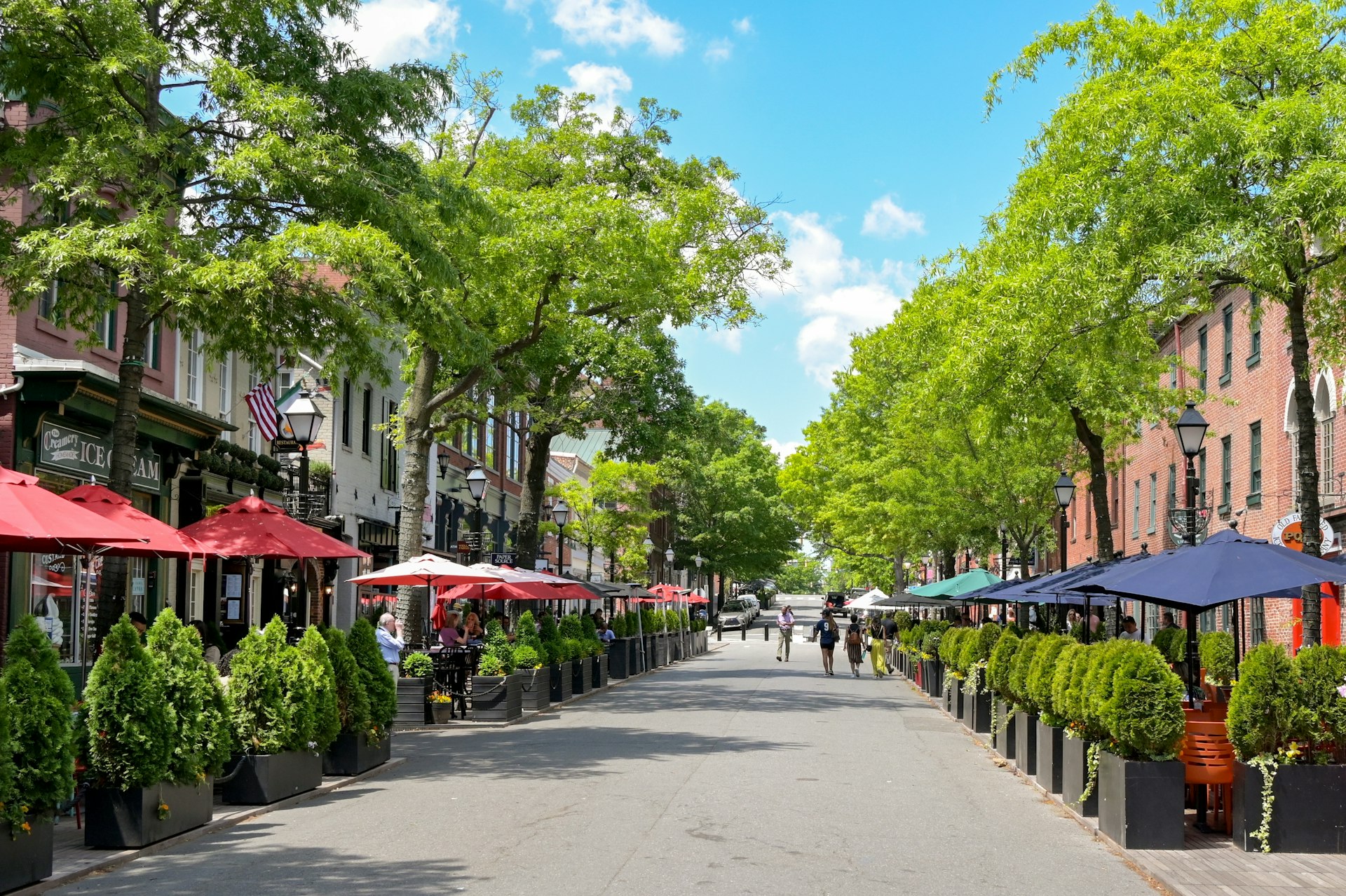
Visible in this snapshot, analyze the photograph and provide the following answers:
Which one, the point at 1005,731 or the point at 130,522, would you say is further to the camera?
the point at 1005,731

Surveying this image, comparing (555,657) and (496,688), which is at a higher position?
(555,657)

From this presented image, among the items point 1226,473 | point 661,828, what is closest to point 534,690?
point 661,828

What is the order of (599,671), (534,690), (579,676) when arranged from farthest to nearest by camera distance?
1. (599,671)
2. (579,676)
3. (534,690)

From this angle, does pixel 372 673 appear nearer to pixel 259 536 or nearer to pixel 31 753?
pixel 259 536

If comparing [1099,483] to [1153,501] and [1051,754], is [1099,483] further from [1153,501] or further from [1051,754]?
[1153,501]

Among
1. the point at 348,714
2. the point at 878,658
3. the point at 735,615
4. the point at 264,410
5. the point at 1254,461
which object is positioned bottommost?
the point at 735,615

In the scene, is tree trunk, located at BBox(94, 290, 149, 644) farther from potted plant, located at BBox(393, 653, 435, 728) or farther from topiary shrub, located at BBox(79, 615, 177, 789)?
potted plant, located at BBox(393, 653, 435, 728)

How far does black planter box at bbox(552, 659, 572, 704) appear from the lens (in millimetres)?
26875

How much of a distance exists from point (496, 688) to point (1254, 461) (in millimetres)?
21488

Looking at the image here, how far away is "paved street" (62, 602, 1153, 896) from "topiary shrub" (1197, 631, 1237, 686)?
140 inches

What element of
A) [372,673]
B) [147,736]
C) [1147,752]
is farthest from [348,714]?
[1147,752]

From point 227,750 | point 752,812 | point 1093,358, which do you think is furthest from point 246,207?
point 1093,358

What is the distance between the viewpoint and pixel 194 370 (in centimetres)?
2655

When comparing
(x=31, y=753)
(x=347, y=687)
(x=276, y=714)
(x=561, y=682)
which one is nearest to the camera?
(x=31, y=753)
